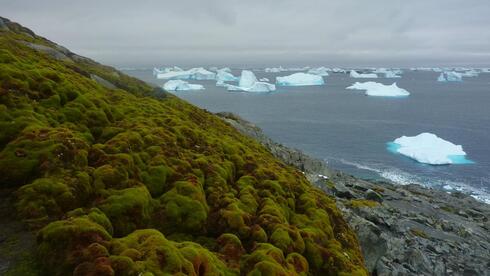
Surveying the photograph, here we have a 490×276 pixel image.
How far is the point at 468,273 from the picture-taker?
27.6 m

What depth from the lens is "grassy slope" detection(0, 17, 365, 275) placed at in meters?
10.1

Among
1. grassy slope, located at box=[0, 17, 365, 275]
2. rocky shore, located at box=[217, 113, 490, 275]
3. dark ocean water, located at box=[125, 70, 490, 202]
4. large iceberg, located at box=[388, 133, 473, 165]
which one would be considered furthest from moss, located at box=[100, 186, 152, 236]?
large iceberg, located at box=[388, 133, 473, 165]

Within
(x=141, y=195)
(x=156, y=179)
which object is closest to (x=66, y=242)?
(x=141, y=195)

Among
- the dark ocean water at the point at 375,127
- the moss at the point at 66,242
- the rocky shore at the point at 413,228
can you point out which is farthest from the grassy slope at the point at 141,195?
the dark ocean water at the point at 375,127

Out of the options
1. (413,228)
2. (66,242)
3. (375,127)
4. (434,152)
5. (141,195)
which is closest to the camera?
(66,242)

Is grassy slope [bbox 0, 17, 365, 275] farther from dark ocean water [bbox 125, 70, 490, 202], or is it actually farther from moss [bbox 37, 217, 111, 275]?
dark ocean water [bbox 125, 70, 490, 202]

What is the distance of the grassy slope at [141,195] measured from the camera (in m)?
10.1

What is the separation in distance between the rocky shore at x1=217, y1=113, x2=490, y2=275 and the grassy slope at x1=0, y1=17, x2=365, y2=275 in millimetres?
4959

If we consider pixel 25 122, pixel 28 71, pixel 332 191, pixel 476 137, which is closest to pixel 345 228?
pixel 25 122

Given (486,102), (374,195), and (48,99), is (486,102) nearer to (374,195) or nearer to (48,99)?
(374,195)

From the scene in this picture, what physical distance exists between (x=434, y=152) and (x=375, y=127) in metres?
35.1

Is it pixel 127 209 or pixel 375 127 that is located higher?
Answer: pixel 127 209

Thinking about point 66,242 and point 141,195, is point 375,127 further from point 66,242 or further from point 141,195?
point 66,242

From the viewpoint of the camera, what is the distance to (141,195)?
12711 millimetres
